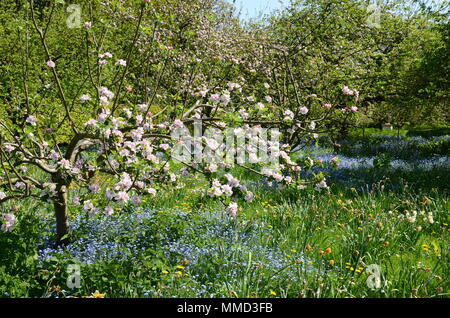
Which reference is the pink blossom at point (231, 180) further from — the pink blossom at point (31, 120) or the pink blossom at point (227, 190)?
the pink blossom at point (31, 120)

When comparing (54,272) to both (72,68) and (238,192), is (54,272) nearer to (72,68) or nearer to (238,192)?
(238,192)

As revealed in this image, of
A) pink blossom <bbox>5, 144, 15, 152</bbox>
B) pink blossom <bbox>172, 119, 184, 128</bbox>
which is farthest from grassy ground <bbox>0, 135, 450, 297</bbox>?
pink blossom <bbox>172, 119, 184, 128</bbox>

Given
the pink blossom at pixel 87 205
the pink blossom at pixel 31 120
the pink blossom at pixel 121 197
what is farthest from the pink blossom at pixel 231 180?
the pink blossom at pixel 31 120

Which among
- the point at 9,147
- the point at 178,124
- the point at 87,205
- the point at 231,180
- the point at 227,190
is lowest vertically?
the point at 87,205

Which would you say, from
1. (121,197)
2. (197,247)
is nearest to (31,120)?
(121,197)

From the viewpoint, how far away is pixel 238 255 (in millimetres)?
3895

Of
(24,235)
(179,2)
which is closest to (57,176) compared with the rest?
(24,235)

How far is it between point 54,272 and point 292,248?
2.44 metres

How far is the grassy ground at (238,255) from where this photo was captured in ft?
10.8

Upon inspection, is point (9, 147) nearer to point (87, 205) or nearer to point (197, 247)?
point (87, 205)

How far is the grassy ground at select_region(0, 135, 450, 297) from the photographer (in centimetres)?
328

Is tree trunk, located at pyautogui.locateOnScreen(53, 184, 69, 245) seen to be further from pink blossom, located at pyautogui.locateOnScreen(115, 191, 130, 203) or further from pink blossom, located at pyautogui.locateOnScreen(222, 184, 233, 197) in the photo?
pink blossom, located at pyautogui.locateOnScreen(222, 184, 233, 197)

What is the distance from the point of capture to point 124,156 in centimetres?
361

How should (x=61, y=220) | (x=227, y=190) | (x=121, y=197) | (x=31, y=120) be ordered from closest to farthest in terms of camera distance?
(x=121, y=197)
(x=227, y=190)
(x=31, y=120)
(x=61, y=220)
